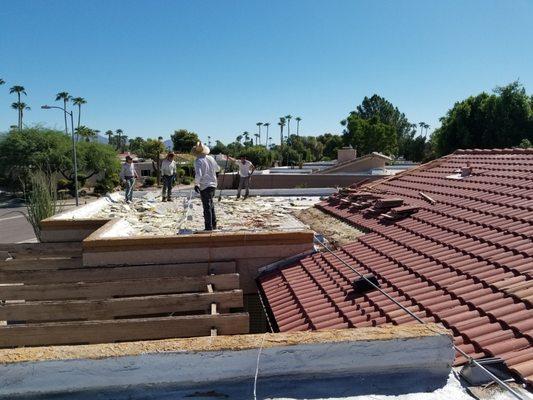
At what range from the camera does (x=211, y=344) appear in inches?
119

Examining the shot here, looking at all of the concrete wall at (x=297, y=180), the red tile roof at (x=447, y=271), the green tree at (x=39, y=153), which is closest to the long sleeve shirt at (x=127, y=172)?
the red tile roof at (x=447, y=271)

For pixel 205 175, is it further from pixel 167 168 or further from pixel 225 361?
pixel 225 361

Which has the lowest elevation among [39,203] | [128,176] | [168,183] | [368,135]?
[39,203]

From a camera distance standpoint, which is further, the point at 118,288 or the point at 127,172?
the point at 127,172

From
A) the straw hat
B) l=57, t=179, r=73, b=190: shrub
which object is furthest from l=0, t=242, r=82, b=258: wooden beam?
l=57, t=179, r=73, b=190: shrub

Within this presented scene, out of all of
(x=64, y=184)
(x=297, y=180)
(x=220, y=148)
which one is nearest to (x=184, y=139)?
(x=220, y=148)

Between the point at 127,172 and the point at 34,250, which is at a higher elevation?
the point at 127,172

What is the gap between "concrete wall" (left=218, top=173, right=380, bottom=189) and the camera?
101 ft

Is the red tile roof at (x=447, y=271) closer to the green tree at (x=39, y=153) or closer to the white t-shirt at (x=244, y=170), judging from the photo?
the white t-shirt at (x=244, y=170)

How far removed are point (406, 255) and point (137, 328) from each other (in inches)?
154

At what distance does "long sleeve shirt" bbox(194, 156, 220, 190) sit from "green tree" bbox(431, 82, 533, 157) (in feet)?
119

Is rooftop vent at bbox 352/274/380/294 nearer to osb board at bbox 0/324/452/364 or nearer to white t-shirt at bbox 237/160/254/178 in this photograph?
osb board at bbox 0/324/452/364

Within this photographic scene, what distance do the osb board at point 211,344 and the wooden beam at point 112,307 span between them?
2748 mm

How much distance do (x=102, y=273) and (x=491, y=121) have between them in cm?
3972
